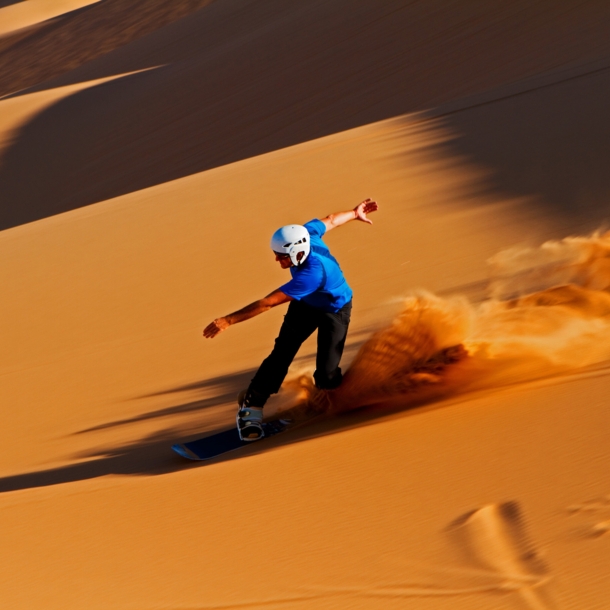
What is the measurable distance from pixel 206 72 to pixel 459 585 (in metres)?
18.5

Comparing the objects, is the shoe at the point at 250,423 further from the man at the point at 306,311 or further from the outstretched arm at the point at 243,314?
the outstretched arm at the point at 243,314

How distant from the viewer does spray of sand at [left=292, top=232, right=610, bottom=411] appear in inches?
209

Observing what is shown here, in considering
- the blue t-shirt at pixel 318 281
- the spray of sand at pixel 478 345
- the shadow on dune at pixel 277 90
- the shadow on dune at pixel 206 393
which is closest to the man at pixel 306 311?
the blue t-shirt at pixel 318 281

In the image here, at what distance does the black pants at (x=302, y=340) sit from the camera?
5.21 m

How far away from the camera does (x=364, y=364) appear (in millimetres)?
5590

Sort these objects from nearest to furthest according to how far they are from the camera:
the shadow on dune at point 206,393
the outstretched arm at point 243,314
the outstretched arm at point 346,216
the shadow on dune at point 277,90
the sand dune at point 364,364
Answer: the sand dune at point 364,364 → the outstretched arm at point 243,314 → the outstretched arm at point 346,216 → the shadow on dune at point 206,393 → the shadow on dune at point 277,90

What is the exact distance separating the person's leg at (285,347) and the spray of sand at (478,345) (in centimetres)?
43

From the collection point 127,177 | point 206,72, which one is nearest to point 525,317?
point 127,177

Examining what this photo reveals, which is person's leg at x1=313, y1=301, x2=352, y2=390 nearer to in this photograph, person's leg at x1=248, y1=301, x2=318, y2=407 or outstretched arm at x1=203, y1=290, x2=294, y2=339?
person's leg at x1=248, y1=301, x2=318, y2=407

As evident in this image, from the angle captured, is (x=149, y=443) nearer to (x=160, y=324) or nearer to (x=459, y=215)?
(x=160, y=324)

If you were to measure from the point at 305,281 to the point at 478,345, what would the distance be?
1339 millimetres

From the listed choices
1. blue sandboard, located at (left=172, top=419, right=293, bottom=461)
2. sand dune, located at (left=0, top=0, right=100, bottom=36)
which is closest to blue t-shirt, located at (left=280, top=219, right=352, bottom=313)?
blue sandboard, located at (left=172, top=419, right=293, bottom=461)

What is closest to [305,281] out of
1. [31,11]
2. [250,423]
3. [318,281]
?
[318,281]

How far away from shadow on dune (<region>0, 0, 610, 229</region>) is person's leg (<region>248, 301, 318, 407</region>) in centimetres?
961
